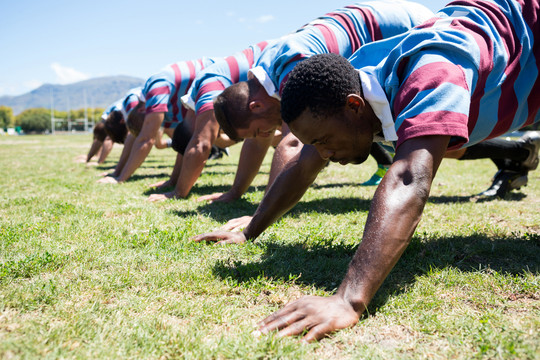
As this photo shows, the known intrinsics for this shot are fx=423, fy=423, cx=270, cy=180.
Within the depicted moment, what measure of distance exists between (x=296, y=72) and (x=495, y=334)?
4.87ft

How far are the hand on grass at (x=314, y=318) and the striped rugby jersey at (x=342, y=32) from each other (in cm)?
216

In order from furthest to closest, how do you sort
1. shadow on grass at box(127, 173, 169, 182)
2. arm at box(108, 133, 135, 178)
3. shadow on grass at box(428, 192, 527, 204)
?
arm at box(108, 133, 135, 178)
shadow on grass at box(127, 173, 169, 182)
shadow on grass at box(428, 192, 527, 204)

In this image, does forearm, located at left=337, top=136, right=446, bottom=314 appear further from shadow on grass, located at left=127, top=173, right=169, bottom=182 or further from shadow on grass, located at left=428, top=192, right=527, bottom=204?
shadow on grass, located at left=127, top=173, right=169, bottom=182

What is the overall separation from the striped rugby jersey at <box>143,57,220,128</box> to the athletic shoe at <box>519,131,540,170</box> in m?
4.74

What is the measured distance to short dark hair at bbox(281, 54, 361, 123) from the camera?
207 cm

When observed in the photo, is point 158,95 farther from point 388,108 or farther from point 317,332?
point 317,332

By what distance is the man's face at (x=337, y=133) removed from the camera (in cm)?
215

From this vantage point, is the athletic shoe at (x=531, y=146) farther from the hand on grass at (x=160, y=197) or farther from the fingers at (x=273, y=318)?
the fingers at (x=273, y=318)

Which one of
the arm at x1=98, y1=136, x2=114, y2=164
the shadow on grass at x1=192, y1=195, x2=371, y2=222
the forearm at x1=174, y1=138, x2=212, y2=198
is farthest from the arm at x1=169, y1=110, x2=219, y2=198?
the arm at x1=98, y1=136, x2=114, y2=164

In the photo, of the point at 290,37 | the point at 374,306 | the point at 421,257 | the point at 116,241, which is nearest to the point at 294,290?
the point at 374,306

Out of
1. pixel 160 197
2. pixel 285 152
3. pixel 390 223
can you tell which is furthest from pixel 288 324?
pixel 160 197

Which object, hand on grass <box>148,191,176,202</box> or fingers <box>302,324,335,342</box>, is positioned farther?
hand on grass <box>148,191,176,202</box>

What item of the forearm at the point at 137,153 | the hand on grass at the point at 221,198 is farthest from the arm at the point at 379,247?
the forearm at the point at 137,153

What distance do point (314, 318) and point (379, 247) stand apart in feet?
1.31
